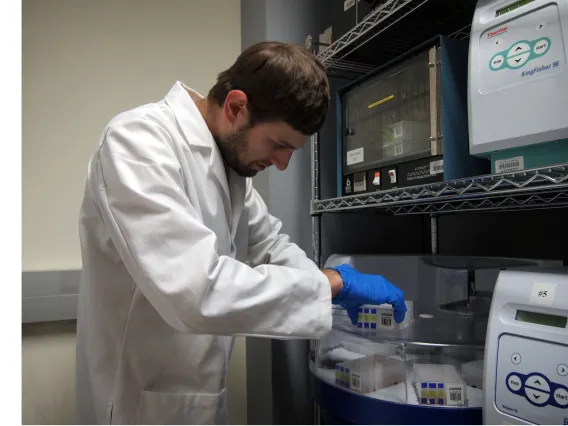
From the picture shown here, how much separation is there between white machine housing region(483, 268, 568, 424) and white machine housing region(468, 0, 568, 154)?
0.26 meters

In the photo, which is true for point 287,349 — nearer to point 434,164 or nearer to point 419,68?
point 434,164

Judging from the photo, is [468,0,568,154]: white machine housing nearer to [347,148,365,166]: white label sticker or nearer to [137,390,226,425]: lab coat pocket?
[347,148,365,166]: white label sticker

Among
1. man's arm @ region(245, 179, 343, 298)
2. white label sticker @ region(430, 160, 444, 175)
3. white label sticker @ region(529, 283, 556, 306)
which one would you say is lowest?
white label sticker @ region(529, 283, 556, 306)

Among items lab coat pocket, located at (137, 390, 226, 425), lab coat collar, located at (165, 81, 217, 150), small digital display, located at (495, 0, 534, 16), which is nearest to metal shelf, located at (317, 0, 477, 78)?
small digital display, located at (495, 0, 534, 16)

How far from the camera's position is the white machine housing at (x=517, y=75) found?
0.74 m

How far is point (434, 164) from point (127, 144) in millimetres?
698

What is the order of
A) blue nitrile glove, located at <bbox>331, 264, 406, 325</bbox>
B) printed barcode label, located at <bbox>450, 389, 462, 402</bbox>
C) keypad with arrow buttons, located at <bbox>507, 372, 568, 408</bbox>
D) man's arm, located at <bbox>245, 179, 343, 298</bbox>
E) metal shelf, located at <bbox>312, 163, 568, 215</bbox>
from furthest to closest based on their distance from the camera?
man's arm, located at <bbox>245, 179, 343, 298</bbox> → blue nitrile glove, located at <bbox>331, 264, 406, 325</bbox> → printed barcode label, located at <bbox>450, 389, 462, 402</bbox> → metal shelf, located at <bbox>312, 163, 568, 215</bbox> → keypad with arrow buttons, located at <bbox>507, 372, 568, 408</bbox>

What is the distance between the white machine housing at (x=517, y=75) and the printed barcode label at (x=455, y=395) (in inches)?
19.7

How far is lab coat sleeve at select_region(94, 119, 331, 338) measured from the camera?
0.77 m

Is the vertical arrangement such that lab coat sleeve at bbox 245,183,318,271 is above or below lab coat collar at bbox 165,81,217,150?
below

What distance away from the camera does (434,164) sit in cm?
103

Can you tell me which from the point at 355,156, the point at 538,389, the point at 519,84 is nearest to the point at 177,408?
the point at 538,389
